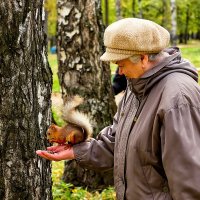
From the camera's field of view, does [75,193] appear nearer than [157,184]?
No

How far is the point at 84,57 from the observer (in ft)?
19.5

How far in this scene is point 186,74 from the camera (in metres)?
2.87

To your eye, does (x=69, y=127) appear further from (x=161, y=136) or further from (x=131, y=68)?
(x=161, y=136)

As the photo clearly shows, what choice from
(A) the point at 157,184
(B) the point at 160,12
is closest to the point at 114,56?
(A) the point at 157,184

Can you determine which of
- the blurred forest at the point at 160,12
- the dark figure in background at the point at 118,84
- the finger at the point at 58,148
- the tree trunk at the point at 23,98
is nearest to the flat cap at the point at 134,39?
the tree trunk at the point at 23,98

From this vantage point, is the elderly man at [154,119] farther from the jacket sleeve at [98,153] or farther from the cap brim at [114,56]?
the jacket sleeve at [98,153]

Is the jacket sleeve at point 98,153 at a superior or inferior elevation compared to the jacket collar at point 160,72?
inferior

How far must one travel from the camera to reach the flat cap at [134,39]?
2.79 m

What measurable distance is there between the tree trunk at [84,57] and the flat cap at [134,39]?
3045 millimetres

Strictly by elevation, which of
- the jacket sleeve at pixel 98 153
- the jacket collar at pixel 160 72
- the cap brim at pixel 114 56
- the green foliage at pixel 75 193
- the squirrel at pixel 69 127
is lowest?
the green foliage at pixel 75 193

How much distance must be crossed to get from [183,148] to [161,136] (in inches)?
6.1

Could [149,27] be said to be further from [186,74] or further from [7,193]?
[7,193]

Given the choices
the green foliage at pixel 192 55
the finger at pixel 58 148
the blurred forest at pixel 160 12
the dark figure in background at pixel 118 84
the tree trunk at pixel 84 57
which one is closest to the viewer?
the finger at pixel 58 148

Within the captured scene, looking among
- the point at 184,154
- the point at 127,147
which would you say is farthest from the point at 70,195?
the point at 184,154
